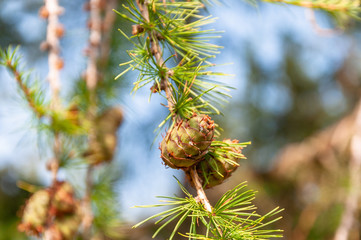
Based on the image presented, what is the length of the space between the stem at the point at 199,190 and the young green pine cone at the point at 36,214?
1.54 feet

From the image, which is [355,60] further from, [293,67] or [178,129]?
[178,129]

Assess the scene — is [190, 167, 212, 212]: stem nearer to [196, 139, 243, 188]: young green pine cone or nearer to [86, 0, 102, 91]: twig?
[196, 139, 243, 188]: young green pine cone

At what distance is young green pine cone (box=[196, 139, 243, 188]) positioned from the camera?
470 millimetres

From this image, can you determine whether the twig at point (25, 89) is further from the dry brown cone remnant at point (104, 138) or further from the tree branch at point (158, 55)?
the tree branch at point (158, 55)

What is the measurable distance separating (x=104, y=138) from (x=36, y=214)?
0.28 metres

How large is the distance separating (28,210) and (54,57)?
0.36 metres

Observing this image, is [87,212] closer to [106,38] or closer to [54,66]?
[54,66]

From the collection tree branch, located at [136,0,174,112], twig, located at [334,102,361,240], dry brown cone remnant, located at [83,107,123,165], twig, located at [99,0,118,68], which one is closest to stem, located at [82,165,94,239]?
dry brown cone remnant, located at [83,107,123,165]

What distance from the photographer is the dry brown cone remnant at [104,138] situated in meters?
0.97

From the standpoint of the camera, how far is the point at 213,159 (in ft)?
1.55

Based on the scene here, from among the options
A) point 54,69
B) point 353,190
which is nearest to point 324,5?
point 54,69

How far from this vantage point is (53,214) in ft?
2.62

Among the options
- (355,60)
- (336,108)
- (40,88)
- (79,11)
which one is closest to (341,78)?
(355,60)

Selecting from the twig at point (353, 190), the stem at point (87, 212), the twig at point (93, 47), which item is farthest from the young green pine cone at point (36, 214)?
the twig at point (353, 190)
